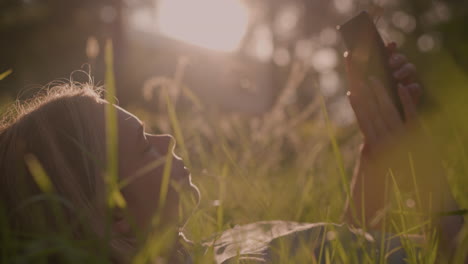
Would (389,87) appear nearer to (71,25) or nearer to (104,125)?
(104,125)

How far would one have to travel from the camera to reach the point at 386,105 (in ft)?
4.47

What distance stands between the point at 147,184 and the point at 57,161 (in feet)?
0.88

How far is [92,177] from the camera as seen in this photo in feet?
3.29

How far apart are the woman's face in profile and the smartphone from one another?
775mm

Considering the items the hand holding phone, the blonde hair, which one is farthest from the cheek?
the hand holding phone

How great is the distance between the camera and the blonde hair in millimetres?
882

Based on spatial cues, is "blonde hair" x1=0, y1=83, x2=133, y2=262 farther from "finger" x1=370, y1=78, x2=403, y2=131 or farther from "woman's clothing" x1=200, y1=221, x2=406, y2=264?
"finger" x1=370, y1=78, x2=403, y2=131

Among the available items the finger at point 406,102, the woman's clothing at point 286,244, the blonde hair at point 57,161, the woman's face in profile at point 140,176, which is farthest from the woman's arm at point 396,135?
the blonde hair at point 57,161

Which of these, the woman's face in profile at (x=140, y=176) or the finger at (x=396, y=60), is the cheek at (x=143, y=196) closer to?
the woman's face in profile at (x=140, y=176)

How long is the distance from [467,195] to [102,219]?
159 centimetres

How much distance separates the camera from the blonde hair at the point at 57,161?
0.88 meters

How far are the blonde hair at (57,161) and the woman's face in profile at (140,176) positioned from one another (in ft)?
0.23

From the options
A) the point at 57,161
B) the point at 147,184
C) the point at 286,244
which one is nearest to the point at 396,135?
the point at 286,244

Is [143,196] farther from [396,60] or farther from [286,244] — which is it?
[396,60]
